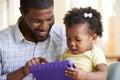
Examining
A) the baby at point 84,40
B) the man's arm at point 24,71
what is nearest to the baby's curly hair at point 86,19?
the baby at point 84,40

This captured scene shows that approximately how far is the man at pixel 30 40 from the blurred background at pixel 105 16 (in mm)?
2751

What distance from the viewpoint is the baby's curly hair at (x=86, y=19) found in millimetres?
1390

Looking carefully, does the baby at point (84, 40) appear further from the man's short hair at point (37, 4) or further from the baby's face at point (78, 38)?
the man's short hair at point (37, 4)

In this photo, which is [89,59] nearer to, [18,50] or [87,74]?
[87,74]

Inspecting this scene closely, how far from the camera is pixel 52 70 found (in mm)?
1195

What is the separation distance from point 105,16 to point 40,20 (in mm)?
4650

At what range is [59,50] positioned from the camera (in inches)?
61.3

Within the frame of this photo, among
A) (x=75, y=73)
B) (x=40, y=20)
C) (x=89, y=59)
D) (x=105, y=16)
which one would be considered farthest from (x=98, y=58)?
(x=105, y=16)

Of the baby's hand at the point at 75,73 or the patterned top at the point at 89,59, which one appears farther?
the patterned top at the point at 89,59

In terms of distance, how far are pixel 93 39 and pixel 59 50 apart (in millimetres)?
225

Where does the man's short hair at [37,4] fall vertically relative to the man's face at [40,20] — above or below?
above

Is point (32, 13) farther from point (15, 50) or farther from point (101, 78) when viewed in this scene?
point (101, 78)

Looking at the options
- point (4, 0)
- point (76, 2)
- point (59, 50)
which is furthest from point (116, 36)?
point (59, 50)

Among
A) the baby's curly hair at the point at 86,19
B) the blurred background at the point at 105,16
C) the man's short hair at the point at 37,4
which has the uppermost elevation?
the man's short hair at the point at 37,4
